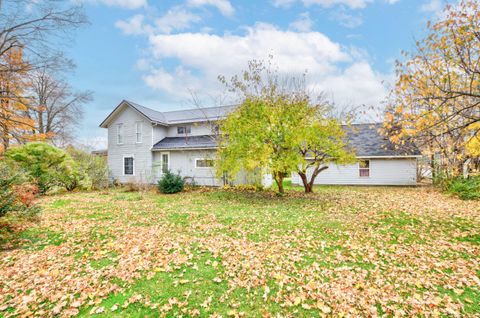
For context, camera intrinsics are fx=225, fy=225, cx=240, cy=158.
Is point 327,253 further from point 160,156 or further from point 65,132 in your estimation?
point 65,132

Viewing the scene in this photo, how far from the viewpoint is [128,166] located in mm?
19797

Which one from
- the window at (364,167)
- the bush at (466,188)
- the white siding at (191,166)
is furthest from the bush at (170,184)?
the bush at (466,188)

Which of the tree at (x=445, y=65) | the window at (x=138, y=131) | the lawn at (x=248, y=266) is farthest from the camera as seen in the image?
the window at (x=138, y=131)

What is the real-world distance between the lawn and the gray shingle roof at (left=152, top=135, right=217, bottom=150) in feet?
33.0

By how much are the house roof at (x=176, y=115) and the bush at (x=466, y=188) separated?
14.6m

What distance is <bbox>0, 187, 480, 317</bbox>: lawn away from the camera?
3.32 metres

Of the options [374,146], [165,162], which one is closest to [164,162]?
[165,162]

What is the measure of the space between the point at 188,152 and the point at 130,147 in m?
5.65

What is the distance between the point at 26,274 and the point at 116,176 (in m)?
17.2

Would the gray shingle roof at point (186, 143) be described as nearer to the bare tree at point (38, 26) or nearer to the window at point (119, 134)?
the window at point (119, 134)

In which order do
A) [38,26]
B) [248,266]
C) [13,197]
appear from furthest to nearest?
[38,26]
[13,197]
[248,266]

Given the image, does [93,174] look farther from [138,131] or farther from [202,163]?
[202,163]

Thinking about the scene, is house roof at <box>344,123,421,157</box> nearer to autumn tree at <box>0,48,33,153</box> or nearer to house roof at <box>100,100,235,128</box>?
house roof at <box>100,100,235,128</box>

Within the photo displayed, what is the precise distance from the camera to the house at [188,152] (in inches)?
682
